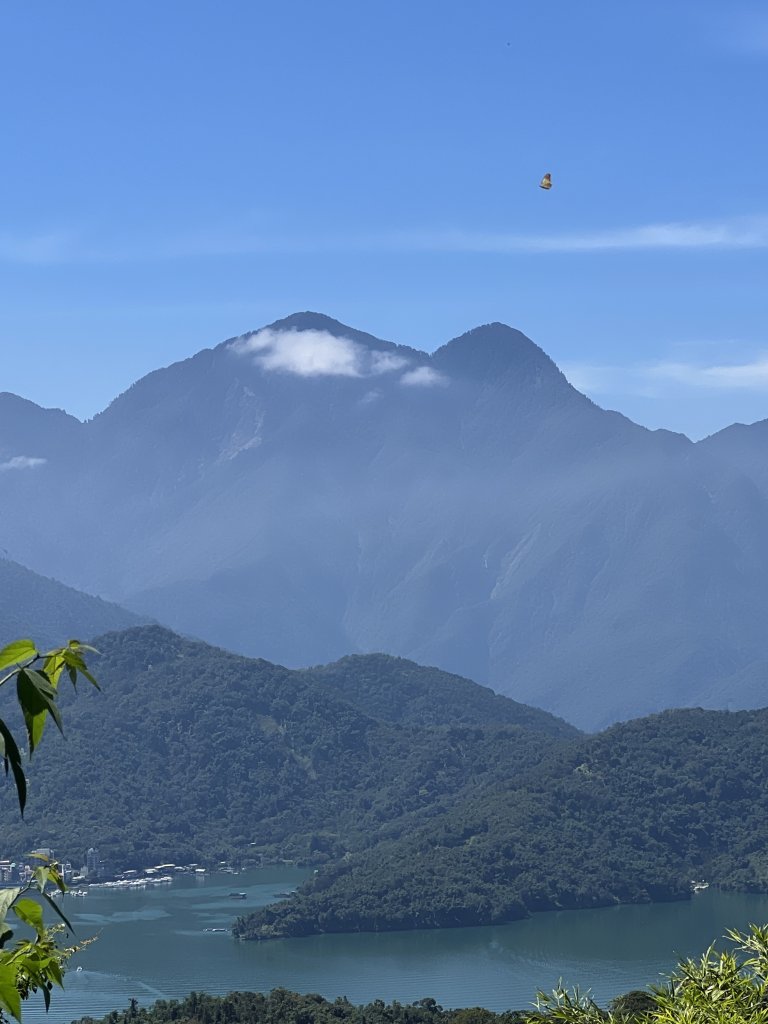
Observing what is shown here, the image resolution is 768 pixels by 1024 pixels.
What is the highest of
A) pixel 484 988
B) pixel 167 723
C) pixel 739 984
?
pixel 167 723

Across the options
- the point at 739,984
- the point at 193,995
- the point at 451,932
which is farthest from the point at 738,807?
the point at 739,984

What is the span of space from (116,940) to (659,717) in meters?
74.5

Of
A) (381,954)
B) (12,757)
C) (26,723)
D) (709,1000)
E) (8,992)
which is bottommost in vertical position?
(381,954)

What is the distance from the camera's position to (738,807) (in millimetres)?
150625

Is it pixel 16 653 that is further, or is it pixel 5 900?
pixel 5 900

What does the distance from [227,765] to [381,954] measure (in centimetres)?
6728

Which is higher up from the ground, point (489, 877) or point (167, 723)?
point (167, 723)

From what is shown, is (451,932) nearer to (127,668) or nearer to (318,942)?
(318,942)

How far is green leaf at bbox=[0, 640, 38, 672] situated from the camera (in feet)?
17.2

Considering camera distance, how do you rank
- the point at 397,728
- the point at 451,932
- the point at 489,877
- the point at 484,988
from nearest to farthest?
1. the point at 484,988
2. the point at 451,932
3. the point at 489,877
4. the point at 397,728

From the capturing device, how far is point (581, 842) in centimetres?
13875

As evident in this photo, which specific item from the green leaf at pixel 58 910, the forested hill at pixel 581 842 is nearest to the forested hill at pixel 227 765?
the forested hill at pixel 581 842

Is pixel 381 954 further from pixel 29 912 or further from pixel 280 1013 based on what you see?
pixel 29 912

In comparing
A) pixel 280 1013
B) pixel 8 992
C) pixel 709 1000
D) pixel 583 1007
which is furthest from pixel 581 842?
pixel 8 992
